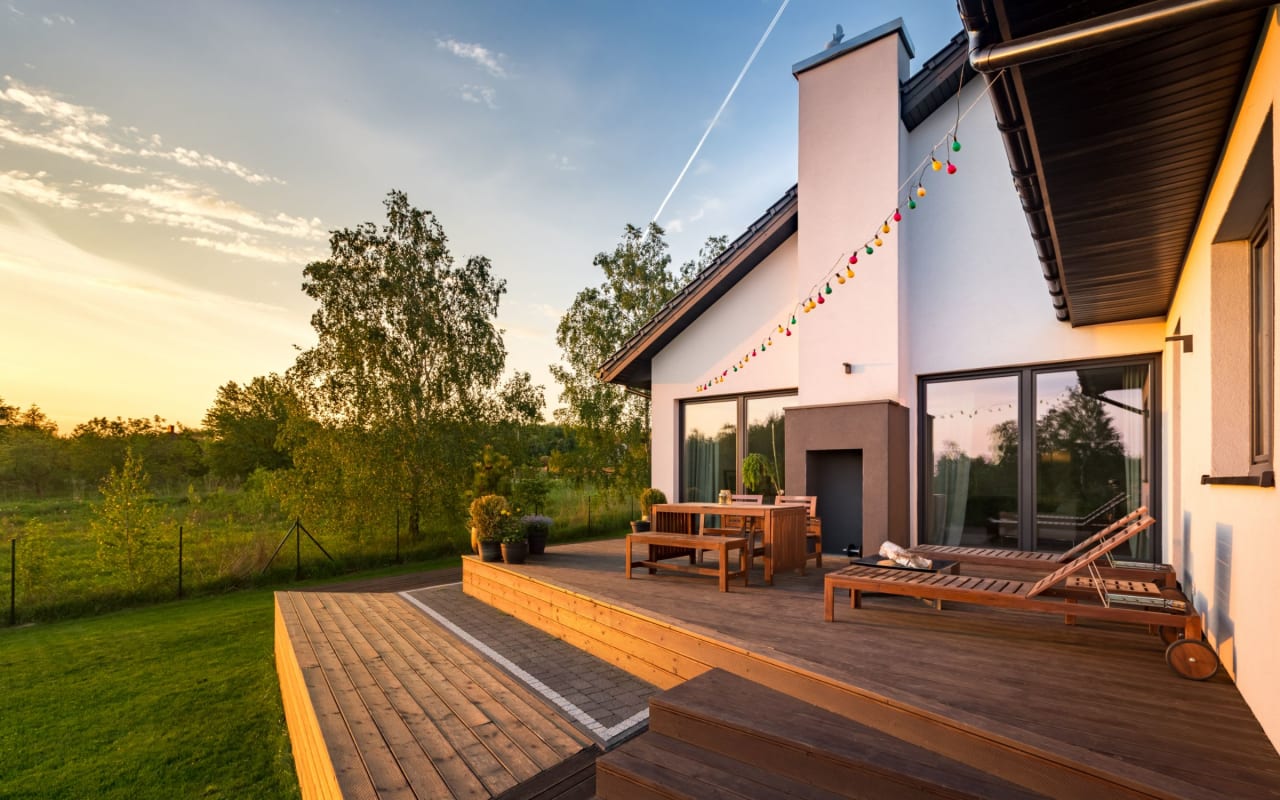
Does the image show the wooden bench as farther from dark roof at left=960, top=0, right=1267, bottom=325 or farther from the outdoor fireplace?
dark roof at left=960, top=0, right=1267, bottom=325

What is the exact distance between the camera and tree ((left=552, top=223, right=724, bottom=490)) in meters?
17.0

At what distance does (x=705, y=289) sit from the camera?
31.8 ft

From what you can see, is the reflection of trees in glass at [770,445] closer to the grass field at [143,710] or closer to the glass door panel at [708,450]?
the glass door panel at [708,450]

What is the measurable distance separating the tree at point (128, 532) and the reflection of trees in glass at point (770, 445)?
950 centimetres

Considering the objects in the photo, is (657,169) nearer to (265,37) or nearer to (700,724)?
(265,37)

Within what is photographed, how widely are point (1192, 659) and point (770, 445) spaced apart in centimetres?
637

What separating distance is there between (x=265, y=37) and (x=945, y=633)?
10721 millimetres

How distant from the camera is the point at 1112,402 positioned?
6.77m

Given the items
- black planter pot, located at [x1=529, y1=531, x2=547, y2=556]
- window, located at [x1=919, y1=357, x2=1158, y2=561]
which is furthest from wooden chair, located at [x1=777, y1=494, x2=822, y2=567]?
black planter pot, located at [x1=529, y1=531, x2=547, y2=556]

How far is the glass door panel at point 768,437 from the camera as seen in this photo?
9.29 m

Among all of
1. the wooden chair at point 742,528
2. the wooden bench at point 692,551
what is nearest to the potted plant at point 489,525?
the wooden bench at point 692,551

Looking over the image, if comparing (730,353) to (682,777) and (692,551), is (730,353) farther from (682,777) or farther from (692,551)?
(682,777)

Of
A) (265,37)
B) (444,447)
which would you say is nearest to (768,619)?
(265,37)

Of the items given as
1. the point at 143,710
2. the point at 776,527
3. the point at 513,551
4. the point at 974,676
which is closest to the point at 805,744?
the point at 974,676
